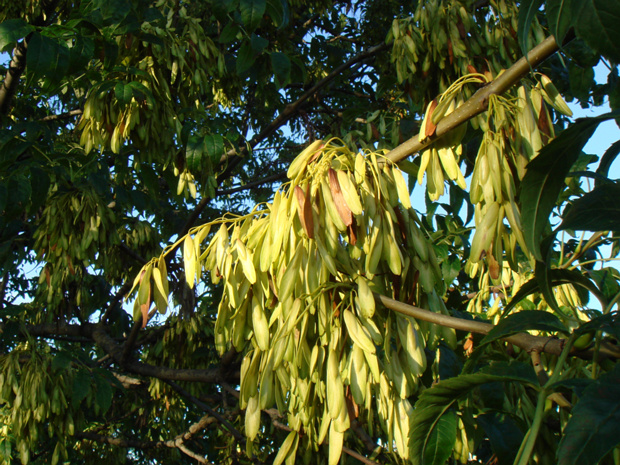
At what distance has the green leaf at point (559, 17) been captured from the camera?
77 centimetres

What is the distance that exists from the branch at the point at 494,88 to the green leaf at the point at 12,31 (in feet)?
5.75

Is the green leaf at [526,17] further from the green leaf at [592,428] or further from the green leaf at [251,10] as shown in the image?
the green leaf at [251,10]

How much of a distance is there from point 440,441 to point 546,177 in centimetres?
47

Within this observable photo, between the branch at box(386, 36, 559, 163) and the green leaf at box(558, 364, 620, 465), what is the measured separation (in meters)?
0.56

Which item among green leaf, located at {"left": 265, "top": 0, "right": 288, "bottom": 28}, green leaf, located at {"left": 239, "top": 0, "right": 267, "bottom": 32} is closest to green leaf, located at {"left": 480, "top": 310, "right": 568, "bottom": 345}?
green leaf, located at {"left": 239, "top": 0, "right": 267, "bottom": 32}

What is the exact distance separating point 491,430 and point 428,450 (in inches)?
11.4

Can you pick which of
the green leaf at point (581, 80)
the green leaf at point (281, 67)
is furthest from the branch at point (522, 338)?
the green leaf at point (281, 67)

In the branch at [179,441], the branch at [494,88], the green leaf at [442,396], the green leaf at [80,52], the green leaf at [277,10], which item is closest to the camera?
the green leaf at [442,396]

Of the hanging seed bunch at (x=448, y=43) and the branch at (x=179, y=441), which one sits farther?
the branch at (x=179, y=441)

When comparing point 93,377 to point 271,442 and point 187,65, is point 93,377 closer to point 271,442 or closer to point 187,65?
point 271,442

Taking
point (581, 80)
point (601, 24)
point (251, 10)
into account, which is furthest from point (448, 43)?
point (601, 24)

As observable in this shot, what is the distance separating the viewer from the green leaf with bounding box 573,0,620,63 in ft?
2.35

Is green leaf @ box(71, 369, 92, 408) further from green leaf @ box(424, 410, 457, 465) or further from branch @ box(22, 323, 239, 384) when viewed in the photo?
green leaf @ box(424, 410, 457, 465)

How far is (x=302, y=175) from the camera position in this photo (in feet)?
3.53
